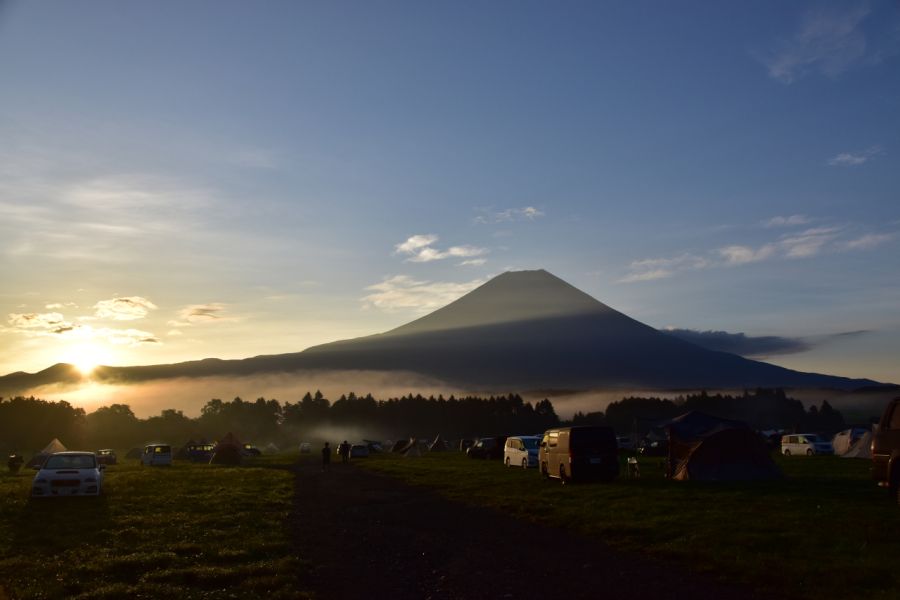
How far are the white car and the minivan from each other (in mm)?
16853

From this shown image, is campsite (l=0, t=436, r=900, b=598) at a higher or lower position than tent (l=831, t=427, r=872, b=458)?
lower

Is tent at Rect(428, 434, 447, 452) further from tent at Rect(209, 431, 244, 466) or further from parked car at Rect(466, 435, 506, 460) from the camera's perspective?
tent at Rect(209, 431, 244, 466)

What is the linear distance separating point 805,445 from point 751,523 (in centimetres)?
4285

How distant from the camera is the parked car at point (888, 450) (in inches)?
718

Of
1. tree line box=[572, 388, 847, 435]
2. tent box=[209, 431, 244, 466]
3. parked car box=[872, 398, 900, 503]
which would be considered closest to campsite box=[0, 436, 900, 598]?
parked car box=[872, 398, 900, 503]

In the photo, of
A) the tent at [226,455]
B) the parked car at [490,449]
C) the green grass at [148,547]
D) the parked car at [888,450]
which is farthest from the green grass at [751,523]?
the tent at [226,455]

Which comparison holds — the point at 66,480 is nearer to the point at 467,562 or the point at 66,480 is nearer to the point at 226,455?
the point at 467,562

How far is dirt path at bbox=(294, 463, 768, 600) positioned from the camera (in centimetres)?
1077

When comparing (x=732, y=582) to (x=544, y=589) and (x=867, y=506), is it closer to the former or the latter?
(x=544, y=589)

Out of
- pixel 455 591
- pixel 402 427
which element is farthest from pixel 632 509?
pixel 402 427

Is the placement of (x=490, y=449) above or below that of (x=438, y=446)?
above

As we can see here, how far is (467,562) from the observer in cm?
1317

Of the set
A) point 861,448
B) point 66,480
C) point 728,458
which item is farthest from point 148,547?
point 861,448

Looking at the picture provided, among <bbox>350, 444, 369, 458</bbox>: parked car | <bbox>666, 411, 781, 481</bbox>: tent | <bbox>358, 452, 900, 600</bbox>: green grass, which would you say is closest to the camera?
<bbox>358, 452, 900, 600</bbox>: green grass
